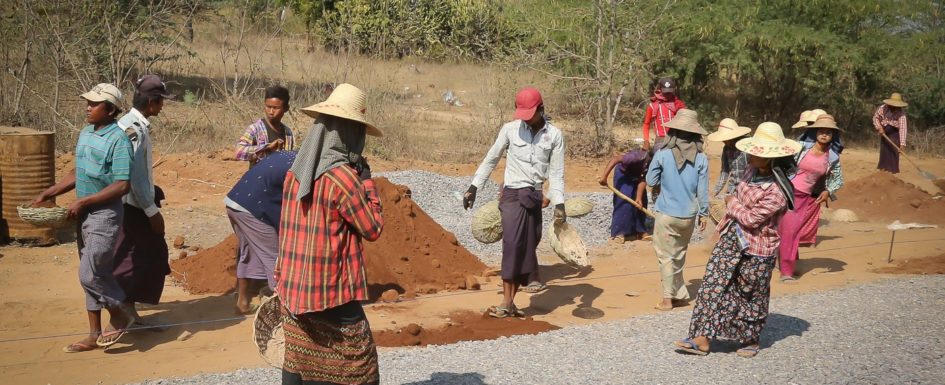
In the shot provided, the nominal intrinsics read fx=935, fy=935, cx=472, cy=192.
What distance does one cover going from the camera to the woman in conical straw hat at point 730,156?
7.41 m

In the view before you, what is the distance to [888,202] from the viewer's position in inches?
536

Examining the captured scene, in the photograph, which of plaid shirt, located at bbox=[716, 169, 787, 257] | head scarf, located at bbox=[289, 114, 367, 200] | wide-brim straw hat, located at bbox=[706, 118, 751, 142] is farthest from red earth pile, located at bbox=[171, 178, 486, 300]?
head scarf, located at bbox=[289, 114, 367, 200]

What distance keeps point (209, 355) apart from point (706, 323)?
3.30 metres

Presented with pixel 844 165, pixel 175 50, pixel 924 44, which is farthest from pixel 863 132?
pixel 175 50

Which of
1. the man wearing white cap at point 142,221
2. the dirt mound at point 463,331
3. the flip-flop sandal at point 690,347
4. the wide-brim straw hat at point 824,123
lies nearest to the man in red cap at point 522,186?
the dirt mound at point 463,331

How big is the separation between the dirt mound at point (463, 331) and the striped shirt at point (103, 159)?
6.67 ft

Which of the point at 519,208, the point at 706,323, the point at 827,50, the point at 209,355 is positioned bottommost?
the point at 209,355

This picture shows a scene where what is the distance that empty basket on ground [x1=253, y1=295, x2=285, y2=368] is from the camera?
4.32 metres

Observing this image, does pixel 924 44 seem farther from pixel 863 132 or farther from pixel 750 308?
pixel 750 308

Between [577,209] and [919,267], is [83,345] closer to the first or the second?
[577,209]

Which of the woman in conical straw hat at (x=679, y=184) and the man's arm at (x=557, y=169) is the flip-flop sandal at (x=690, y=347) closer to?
the woman in conical straw hat at (x=679, y=184)

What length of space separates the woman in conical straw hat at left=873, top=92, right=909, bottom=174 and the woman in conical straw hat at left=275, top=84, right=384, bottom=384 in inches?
521

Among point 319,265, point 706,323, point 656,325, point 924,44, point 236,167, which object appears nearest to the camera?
point 319,265

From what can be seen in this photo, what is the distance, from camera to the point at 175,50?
2492 cm
